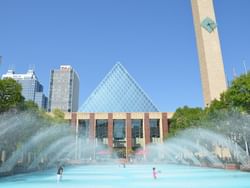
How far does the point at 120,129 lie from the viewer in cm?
7475

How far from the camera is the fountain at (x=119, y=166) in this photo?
66.5 feet

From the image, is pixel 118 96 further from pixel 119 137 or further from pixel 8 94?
pixel 8 94

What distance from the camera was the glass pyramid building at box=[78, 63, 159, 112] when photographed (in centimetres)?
9569

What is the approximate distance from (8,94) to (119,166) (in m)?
23.9

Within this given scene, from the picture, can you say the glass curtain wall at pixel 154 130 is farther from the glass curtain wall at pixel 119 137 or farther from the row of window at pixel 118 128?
the glass curtain wall at pixel 119 137

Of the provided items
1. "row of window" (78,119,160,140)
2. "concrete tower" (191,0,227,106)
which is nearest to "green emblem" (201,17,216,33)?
"concrete tower" (191,0,227,106)

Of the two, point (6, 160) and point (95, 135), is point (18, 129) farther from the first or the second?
point (95, 135)

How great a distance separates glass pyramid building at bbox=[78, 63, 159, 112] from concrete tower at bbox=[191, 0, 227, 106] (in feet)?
99.6

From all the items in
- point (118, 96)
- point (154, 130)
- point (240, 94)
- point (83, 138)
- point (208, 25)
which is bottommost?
point (83, 138)

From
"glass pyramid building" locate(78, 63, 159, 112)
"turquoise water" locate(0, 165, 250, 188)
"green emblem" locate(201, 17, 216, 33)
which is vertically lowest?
"turquoise water" locate(0, 165, 250, 188)

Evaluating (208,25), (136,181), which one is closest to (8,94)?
(136,181)

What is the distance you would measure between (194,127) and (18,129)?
1106 inches

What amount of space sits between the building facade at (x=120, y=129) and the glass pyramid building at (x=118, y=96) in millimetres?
18688

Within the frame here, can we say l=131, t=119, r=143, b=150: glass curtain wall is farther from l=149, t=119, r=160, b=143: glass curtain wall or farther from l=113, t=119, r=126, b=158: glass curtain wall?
l=149, t=119, r=160, b=143: glass curtain wall
